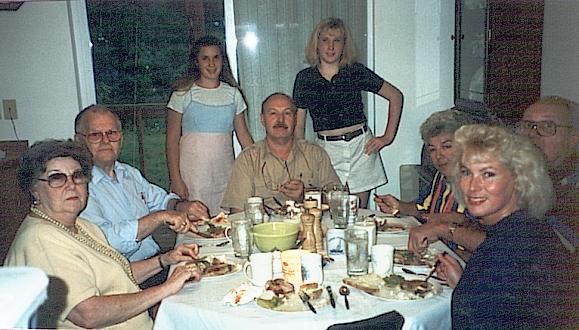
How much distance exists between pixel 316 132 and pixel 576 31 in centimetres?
78

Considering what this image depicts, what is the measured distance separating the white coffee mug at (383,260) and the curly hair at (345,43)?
2.84 feet

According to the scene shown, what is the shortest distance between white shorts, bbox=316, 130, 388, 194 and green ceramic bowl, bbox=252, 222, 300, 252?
70 cm

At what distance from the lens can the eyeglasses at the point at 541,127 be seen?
1.01m

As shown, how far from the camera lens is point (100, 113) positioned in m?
1.11

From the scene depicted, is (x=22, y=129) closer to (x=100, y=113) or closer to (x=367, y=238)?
(x=100, y=113)

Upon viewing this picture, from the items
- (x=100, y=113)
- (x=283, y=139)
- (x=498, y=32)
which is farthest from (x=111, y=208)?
(x=498, y=32)

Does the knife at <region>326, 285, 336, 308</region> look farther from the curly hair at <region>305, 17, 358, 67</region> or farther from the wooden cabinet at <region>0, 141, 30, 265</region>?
the curly hair at <region>305, 17, 358, 67</region>

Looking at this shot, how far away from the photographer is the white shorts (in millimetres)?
1619

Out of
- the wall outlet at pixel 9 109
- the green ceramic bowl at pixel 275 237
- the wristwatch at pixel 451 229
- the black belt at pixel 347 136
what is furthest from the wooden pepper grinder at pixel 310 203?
the wall outlet at pixel 9 109

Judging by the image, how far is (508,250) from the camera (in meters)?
0.70

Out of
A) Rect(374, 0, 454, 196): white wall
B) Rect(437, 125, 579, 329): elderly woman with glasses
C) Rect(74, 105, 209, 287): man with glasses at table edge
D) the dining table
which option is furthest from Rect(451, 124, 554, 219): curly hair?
Rect(374, 0, 454, 196): white wall

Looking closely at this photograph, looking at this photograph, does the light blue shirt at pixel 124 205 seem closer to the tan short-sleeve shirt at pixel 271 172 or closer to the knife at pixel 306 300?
the tan short-sleeve shirt at pixel 271 172

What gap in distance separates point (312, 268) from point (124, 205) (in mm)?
526

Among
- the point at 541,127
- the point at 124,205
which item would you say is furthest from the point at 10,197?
the point at 541,127
